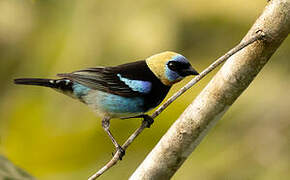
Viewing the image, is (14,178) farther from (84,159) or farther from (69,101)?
(69,101)

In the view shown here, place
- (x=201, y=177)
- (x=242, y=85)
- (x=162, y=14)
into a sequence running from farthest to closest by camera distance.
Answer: (x=162, y=14) → (x=201, y=177) → (x=242, y=85)

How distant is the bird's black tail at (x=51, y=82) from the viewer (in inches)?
114

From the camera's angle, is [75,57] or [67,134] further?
[75,57]

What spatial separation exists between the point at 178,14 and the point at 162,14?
0.57 ft

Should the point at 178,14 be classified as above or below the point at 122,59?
above

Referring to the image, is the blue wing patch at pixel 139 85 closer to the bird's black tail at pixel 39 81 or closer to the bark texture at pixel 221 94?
the bird's black tail at pixel 39 81

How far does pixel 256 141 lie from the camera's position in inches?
149

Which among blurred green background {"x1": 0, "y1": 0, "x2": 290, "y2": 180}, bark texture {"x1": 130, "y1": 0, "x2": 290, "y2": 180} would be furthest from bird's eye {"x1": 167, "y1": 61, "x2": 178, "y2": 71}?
blurred green background {"x1": 0, "y1": 0, "x2": 290, "y2": 180}

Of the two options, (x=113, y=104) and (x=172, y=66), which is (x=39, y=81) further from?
(x=172, y=66)

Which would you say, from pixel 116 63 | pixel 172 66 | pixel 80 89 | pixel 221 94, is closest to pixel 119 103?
pixel 80 89

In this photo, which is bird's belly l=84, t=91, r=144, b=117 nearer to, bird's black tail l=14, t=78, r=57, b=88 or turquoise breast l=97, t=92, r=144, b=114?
turquoise breast l=97, t=92, r=144, b=114

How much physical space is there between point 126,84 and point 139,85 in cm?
8

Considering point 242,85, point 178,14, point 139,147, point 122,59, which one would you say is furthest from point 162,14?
point 242,85

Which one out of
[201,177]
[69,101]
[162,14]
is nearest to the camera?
[201,177]
